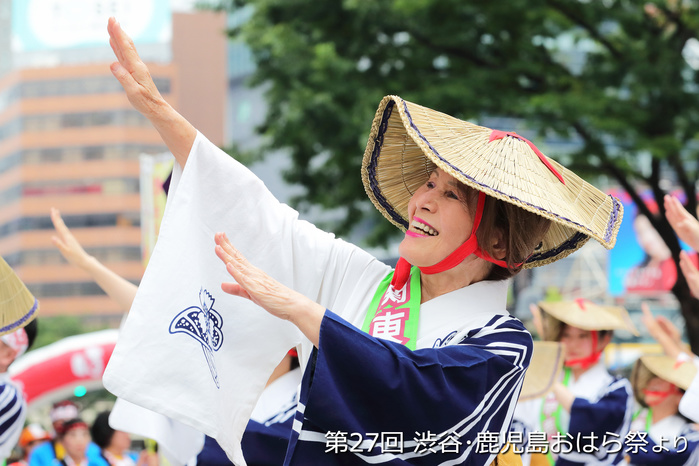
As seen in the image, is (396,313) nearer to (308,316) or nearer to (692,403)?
(308,316)

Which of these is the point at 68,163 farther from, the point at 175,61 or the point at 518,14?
the point at 518,14

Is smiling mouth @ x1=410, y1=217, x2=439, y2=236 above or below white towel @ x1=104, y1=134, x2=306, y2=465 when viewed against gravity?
above

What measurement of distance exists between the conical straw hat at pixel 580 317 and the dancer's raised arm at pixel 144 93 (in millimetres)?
3694

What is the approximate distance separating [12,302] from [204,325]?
1.30 meters

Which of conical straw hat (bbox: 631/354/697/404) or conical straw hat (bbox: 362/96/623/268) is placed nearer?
conical straw hat (bbox: 362/96/623/268)

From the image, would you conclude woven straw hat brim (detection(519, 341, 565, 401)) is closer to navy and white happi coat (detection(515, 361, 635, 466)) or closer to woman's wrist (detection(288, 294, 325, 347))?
navy and white happi coat (detection(515, 361, 635, 466))

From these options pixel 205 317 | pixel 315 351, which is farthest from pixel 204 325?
pixel 315 351

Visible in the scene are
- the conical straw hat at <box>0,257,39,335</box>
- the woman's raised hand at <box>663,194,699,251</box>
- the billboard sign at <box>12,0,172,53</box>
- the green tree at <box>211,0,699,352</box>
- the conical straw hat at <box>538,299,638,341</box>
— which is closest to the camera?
the conical straw hat at <box>0,257,39,335</box>

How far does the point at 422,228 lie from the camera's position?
2.38 m

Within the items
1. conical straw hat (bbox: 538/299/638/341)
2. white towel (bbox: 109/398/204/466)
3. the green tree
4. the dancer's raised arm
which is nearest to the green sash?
the dancer's raised arm

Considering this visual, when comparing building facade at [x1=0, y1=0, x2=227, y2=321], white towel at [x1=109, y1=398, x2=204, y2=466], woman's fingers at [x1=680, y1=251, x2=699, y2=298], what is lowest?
building facade at [x1=0, y1=0, x2=227, y2=321]

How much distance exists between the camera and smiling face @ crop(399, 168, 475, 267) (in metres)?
2.35

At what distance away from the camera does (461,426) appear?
2.07m

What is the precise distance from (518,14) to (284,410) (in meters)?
5.61
